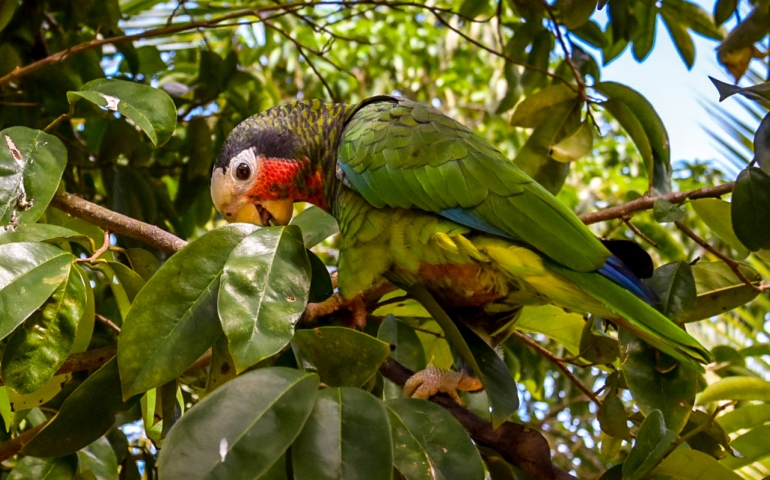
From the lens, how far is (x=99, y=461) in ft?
3.42

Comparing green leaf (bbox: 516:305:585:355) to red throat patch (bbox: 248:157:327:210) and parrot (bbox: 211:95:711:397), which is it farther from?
red throat patch (bbox: 248:157:327:210)

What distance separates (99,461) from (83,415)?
0.91 ft

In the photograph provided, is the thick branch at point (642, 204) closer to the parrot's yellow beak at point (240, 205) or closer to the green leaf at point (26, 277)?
the parrot's yellow beak at point (240, 205)

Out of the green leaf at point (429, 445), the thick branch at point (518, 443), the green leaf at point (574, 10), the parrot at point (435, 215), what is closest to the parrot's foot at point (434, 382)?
the parrot at point (435, 215)

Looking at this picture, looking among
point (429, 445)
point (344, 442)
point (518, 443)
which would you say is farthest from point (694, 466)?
point (344, 442)

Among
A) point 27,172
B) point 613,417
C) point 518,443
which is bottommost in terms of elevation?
point 613,417

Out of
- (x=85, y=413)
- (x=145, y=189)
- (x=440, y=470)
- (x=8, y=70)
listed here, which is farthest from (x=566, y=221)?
(x=8, y=70)

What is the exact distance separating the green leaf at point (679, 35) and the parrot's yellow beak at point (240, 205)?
44.0 inches

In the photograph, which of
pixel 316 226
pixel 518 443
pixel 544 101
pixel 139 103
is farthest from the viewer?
pixel 544 101

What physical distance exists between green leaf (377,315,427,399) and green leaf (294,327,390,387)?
37 centimetres

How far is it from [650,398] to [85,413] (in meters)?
0.79

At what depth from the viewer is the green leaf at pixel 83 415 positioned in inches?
31.5

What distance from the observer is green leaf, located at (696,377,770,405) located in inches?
49.2

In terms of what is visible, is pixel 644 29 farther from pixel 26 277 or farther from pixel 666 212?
pixel 26 277
